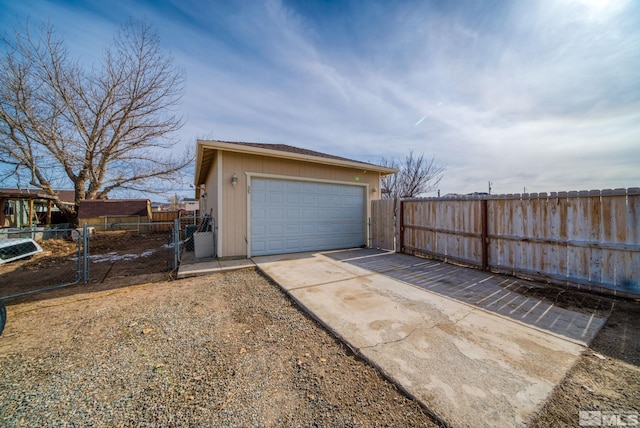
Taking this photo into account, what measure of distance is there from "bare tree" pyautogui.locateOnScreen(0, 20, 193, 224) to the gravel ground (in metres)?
13.2

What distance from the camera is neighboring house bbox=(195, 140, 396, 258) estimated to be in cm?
592

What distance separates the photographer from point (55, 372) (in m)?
2.01

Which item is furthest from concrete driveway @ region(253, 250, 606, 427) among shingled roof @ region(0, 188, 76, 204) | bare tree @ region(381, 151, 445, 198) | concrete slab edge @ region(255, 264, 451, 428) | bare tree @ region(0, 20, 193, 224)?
shingled roof @ region(0, 188, 76, 204)

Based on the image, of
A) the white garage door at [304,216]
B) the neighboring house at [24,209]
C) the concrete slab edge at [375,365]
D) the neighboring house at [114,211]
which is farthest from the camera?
the neighboring house at [114,211]

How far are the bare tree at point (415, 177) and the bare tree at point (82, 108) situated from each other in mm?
14094

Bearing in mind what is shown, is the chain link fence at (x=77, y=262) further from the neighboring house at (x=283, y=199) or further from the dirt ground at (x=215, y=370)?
the dirt ground at (x=215, y=370)

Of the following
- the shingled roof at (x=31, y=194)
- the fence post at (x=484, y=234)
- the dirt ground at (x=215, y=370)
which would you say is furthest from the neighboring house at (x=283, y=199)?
the shingled roof at (x=31, y=194)

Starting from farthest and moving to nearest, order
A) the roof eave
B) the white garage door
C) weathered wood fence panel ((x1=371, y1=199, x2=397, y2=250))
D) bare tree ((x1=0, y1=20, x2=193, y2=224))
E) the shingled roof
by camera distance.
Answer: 1. the shingled roof
2. bare tree ((x1=0, y1=20, x2=193, y2=224))
3. weathered wood fence panel ((x1=371, y1=199, x2=397, y2=250))
4. the white garage door
5. the roof eave

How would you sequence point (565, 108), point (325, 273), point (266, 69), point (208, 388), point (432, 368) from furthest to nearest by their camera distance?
point (266, 69), point (565, 108), point (325, 273), point (432, 368), point (208, 388)

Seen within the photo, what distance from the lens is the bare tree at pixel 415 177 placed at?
51.1ft

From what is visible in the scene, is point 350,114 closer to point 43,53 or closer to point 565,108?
point 565,108

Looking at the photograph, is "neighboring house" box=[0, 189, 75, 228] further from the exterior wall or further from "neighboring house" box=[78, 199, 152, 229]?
the exterior wall

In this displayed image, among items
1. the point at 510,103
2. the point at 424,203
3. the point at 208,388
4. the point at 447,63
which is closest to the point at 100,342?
the point at 208,388

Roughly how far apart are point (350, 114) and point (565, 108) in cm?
607
